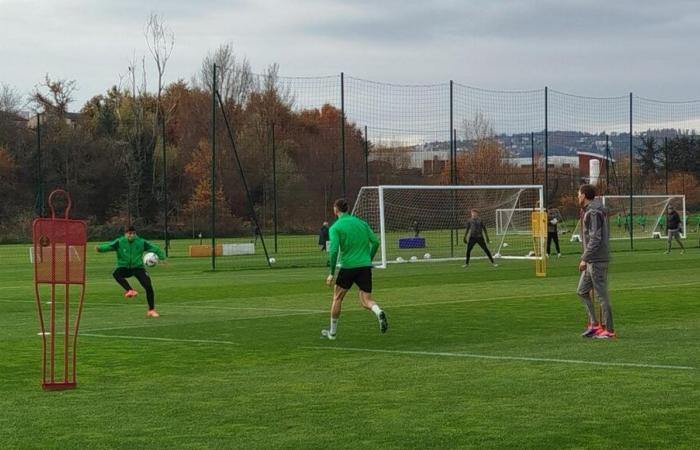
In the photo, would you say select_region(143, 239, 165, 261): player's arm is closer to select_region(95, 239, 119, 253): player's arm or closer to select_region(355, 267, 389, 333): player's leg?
select_region(95, 239, 119, 253): player's arm

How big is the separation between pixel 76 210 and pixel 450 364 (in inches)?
2729

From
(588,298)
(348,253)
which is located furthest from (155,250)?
(588,298)

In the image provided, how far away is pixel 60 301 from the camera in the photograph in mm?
25062

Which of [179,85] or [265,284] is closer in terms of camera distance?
[265,284]

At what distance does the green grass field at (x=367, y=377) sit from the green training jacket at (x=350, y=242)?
1094 mm

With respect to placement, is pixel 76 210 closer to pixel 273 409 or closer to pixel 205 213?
pixel 205 213

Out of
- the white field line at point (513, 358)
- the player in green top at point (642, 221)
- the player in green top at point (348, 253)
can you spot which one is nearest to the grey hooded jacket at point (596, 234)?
the white field line at point (513, 358)

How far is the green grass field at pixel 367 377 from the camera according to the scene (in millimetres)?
9180

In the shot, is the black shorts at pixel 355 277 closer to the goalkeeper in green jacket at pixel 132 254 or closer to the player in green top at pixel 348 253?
the player in green top at pixel 348 253

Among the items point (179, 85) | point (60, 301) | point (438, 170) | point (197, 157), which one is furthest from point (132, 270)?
point (179, 85)

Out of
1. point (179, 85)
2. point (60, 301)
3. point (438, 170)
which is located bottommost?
point (60, 301)

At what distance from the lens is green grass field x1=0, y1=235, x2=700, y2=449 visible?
9180 mm

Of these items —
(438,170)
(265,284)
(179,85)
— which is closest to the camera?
(265,284)

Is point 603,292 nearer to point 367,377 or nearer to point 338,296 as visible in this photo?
point 338,296
